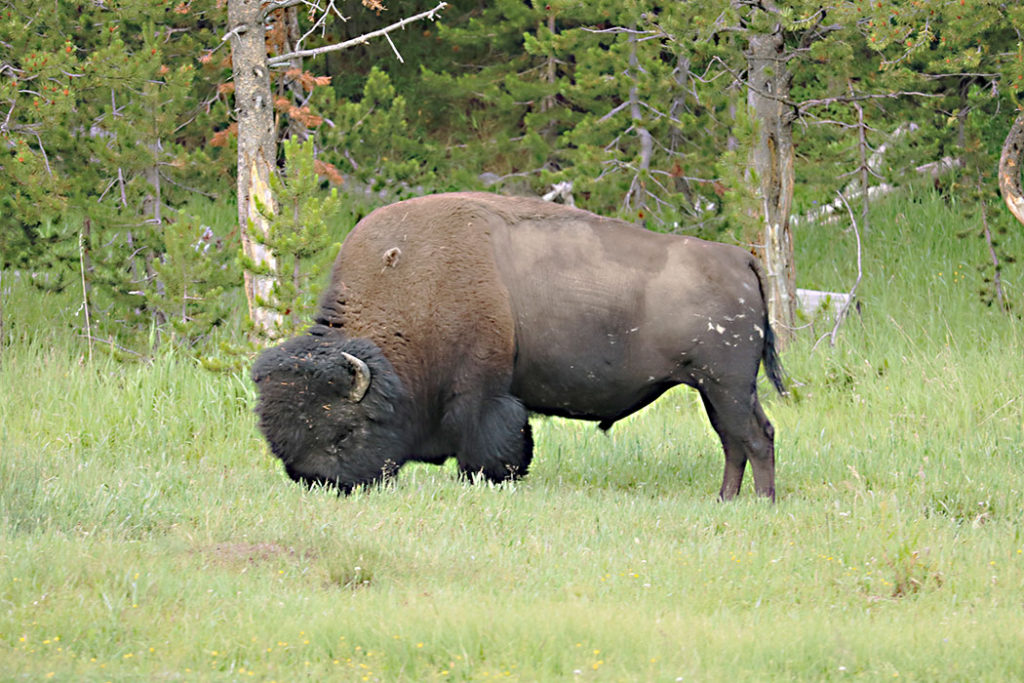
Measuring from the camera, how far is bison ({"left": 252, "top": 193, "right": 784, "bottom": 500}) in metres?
8.34

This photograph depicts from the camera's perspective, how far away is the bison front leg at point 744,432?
8492 millimetres

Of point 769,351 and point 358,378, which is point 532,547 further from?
point 769,351

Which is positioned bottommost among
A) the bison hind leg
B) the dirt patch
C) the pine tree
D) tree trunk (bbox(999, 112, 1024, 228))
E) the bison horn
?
the dirt patch

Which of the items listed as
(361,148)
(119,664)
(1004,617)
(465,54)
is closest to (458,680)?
(119,664)

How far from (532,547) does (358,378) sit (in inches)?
83.3

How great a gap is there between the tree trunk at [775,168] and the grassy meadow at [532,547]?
3.93ft

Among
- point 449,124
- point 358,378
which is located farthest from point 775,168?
point 449,124

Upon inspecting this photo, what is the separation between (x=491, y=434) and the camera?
8.42 m

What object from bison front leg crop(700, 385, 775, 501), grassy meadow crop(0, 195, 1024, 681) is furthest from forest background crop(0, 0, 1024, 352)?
bison front leg crop(700, 385, 775, 501)

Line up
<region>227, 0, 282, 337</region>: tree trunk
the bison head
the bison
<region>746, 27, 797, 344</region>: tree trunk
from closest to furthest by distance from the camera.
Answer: the bison head
the bison
<region>227, 0, 282, 337</region>: tree trunk
<region>746, 27, 797, 344</region>: tree trunk

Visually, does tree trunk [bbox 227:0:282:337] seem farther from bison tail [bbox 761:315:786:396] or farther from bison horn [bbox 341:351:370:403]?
bison tail [bbox 761:315:786:396]

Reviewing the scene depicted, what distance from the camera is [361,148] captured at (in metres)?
16.6

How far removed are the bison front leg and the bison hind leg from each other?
138 centimetres

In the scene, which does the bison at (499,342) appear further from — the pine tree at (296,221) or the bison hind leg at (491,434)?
the pine tree at (296,221)
